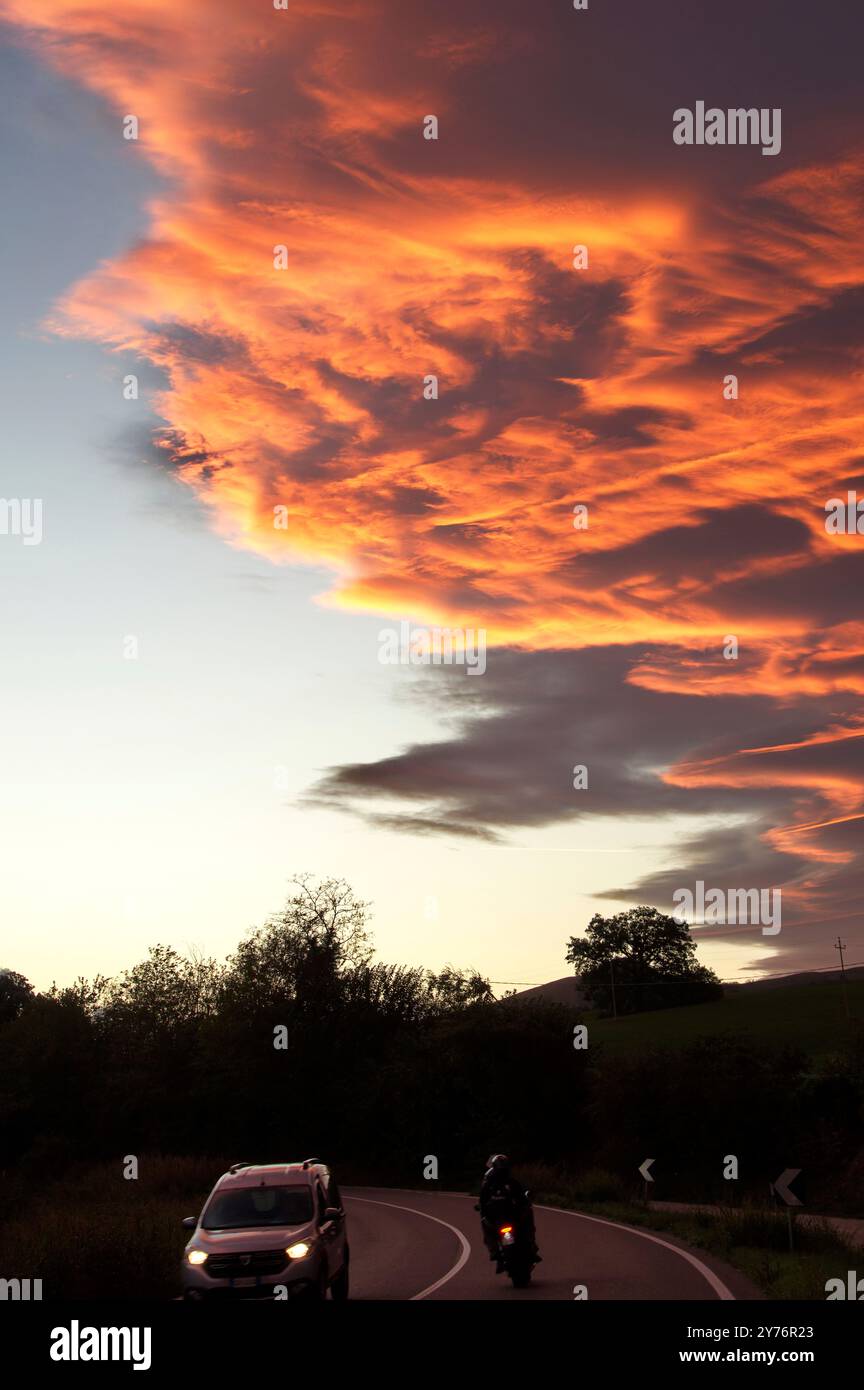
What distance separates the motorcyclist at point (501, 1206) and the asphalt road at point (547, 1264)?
61 centimetres

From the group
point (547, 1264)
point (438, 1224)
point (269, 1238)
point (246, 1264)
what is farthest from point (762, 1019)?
point (246, 1264)

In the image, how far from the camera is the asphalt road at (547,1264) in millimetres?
16328

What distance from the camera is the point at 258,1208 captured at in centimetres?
1516

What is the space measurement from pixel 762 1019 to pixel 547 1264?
244 feet

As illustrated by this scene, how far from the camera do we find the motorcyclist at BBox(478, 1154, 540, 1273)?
56.4 feet

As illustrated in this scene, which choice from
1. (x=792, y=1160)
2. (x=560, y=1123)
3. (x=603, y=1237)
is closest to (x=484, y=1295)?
(x=603, y=1237)

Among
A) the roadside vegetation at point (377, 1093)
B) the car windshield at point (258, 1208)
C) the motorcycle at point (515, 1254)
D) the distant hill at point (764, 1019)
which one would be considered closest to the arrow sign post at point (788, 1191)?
the roadside vegetation at point (377, 1093)

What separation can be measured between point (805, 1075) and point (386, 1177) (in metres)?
19.7

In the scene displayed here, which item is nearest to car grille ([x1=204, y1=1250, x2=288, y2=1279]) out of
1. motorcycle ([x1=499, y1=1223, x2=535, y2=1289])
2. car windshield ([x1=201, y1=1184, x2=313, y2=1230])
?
car windshield ([x1=201, y1=1184, x2=313, y2=1230])

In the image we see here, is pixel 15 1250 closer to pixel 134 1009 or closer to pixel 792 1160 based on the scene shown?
pixel 792 1160

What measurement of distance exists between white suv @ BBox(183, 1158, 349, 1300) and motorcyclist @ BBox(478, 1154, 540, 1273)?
7.55 ft

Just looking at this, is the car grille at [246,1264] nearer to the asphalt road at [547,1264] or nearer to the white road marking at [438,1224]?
the white road marking at [438,1224]

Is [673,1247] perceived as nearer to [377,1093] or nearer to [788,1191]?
[788,1191]

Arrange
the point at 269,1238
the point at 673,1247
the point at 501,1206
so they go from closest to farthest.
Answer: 1. the point at 269,1238
2. the point at 501,1206
3. the point at 673,1247
